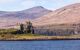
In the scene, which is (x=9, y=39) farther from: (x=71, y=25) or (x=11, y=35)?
(x=71, y=25)

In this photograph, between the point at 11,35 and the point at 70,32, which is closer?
the point at 11,35

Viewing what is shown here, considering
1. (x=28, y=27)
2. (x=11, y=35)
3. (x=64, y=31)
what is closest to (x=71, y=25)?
(x=64, y=31)

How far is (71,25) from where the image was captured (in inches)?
7761

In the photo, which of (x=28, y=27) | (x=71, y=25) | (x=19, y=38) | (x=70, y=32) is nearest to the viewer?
(x=19, y=38)

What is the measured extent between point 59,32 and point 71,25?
29.3 meters

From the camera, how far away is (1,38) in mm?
135000

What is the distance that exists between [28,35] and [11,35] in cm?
505

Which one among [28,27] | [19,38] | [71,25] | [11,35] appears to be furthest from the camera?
[71,25]

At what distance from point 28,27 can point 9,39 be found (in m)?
22.7

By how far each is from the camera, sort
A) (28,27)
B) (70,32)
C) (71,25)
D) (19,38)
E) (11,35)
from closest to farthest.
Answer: (19,38) < (11,35) < (28,27) < (70,32) < (71,25)
